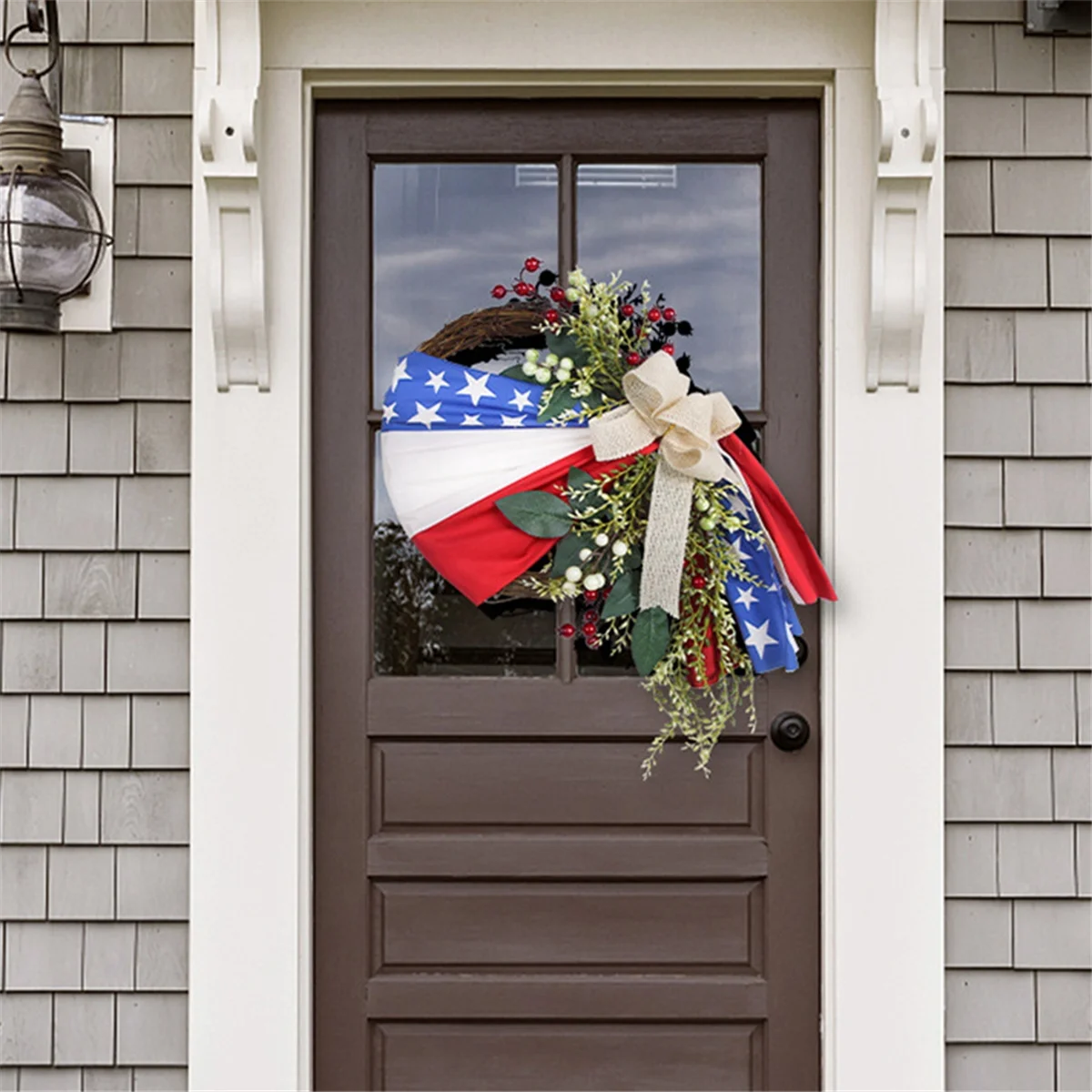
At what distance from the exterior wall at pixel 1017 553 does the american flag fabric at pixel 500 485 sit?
1.04ft

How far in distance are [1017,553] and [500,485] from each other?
913 mm

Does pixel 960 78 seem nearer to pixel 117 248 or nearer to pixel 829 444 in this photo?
pixel 829 444

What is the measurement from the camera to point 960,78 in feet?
6.84

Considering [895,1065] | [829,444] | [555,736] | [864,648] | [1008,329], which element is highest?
[1008,329]

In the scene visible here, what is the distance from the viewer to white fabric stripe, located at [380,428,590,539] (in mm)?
2033

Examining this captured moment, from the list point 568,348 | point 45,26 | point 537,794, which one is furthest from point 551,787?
point 45,26

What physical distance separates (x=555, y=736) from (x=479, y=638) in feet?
0.71

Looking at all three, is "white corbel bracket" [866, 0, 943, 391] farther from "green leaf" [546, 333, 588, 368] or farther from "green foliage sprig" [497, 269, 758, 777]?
"green leaf" [546, 333, 588, 368]

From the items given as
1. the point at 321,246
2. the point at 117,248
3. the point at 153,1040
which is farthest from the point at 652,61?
the point at 153,1040

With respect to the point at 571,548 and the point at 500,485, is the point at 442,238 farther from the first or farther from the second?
the point at 571,548

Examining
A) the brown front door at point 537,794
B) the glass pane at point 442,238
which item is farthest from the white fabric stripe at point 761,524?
the glass pane at point 442,238

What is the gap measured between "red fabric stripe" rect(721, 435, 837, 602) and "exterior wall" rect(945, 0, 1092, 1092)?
0.83 feet

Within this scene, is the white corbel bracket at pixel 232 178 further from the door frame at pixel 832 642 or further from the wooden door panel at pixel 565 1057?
the wooden door panel at pixel 565 1057

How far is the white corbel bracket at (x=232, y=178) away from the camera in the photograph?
195 centimetres
